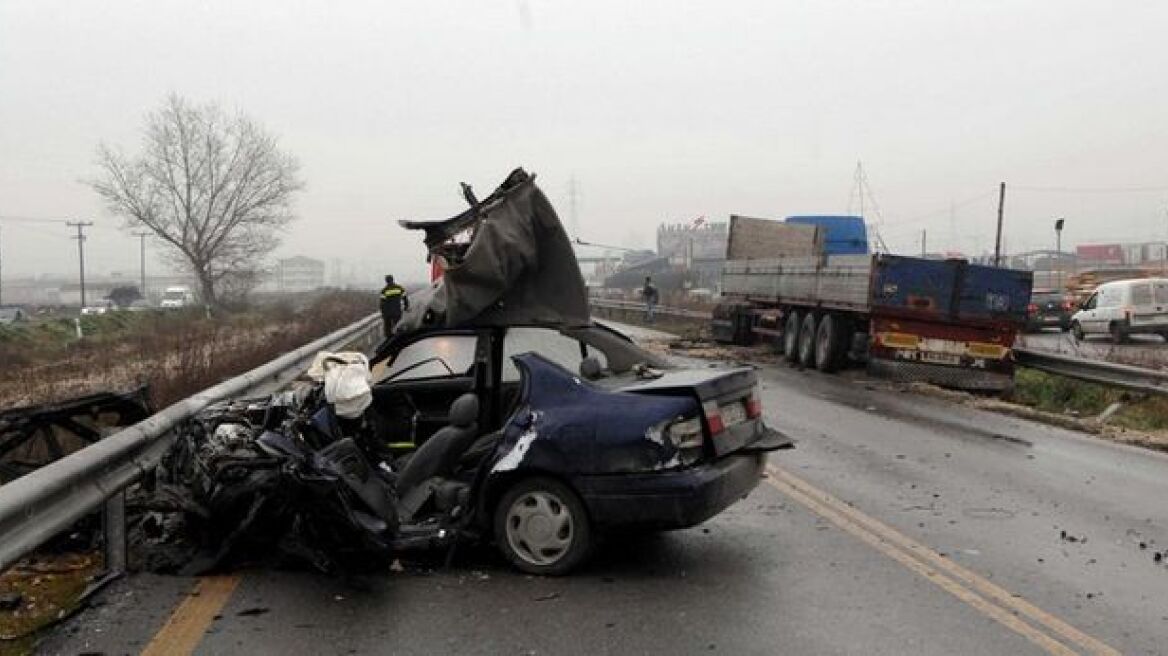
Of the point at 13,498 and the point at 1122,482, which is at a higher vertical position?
the point at 13,498

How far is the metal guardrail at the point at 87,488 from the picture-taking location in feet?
14.6

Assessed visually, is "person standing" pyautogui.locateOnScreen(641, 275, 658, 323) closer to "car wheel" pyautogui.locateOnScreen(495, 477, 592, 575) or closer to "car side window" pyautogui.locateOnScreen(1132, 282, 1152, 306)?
"car side window" pyautogui.locateOnScreen(1132, 282, 1152, 306)

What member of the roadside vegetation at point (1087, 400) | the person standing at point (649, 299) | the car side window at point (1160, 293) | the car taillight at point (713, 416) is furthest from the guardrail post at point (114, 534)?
the person standing at point (649, 299)

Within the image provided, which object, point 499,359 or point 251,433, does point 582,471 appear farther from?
point 251,433

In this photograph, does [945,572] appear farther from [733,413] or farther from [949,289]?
[949,289]

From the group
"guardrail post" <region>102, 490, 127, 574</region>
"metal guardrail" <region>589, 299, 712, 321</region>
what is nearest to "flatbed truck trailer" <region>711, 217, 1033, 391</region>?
"metal guardrail" <region>589, 299, 712, 321</region>

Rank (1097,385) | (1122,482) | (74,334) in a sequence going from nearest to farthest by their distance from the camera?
(1122,482) < (1097,385) < (74,334)

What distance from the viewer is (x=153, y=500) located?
618 cm

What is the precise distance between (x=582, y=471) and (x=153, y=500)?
101 inches

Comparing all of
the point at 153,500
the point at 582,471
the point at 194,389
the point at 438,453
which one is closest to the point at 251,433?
the point at 153,500

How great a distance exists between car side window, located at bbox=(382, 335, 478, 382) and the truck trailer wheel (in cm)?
1370

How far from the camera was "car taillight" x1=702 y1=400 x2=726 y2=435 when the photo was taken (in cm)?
568

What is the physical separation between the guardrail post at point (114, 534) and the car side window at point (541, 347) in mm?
2287

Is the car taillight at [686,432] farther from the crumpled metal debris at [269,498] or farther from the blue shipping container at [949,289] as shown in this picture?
the blue shipping container at [949,289]
